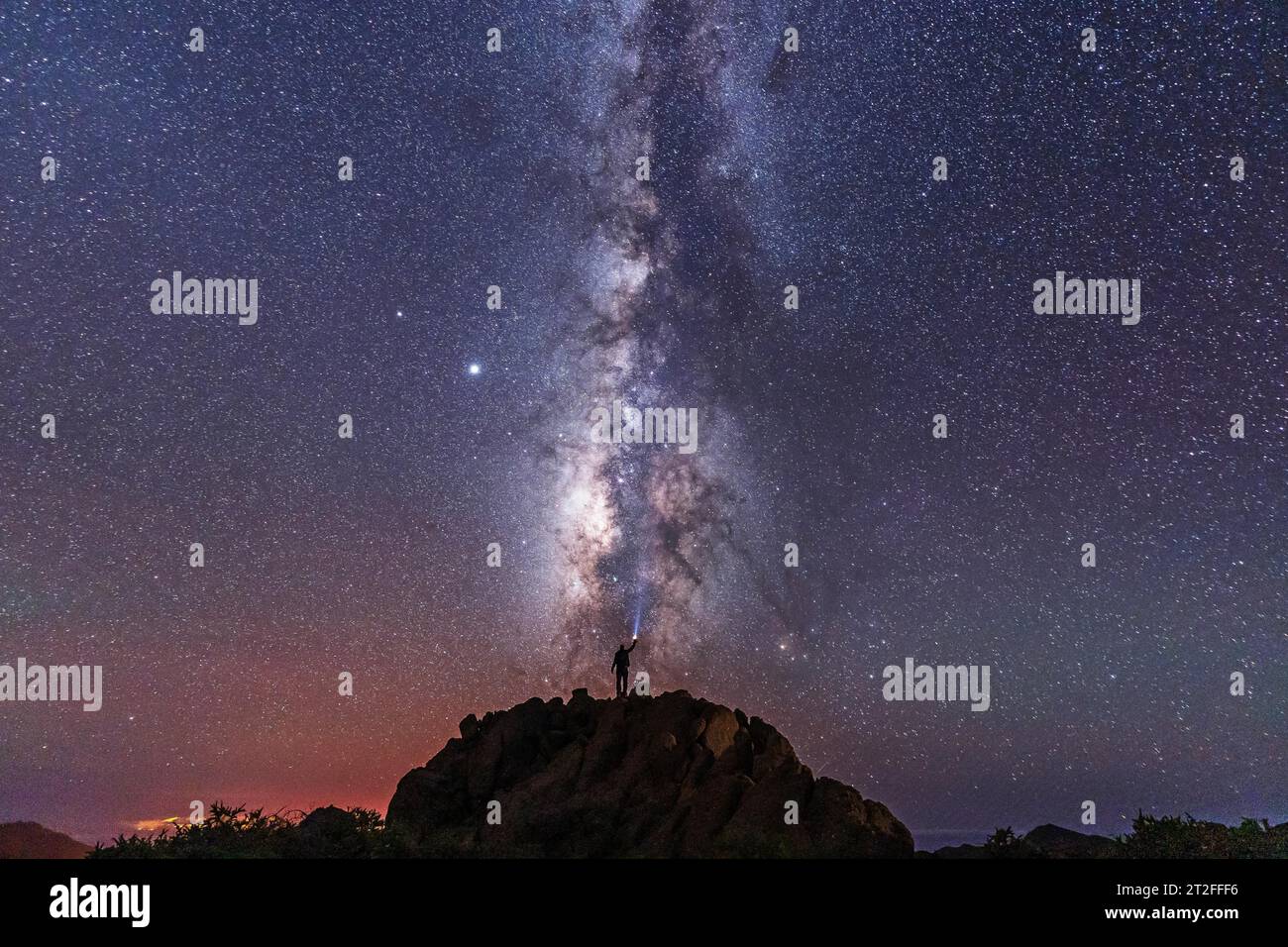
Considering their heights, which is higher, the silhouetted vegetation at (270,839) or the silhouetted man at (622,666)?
the silhouetted man at (622,666)

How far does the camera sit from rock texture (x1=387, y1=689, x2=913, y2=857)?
100 ft

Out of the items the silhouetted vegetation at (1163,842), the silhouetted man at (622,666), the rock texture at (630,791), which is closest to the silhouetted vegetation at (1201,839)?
the silhouetted vegetation at (1163,842)

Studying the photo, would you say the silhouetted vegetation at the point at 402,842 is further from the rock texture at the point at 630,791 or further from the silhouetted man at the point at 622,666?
the silhouetted man at the point at 622,666

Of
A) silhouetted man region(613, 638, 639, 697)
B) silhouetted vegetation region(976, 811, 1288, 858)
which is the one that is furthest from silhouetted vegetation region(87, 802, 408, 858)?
silhouetted vegetation region(976, 811, 1288, 858)

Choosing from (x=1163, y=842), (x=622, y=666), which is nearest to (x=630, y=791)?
(x=622, y=666)

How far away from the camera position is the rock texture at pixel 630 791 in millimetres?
30484

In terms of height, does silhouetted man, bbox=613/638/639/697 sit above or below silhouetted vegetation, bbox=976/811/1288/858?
above

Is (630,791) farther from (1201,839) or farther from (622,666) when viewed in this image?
(1201,839)

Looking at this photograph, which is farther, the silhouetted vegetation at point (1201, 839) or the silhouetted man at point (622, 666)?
the silhouetted man at point (622, 666)

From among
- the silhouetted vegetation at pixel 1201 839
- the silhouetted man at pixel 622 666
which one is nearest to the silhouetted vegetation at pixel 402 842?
the silhouetted vegetation at pixel 1201 839

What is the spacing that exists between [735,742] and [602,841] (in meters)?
6.27

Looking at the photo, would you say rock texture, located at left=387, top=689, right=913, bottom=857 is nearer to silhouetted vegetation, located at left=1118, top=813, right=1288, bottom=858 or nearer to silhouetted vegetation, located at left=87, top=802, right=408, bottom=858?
silhouetted vegetation, located at left=87, top=802, right=408, bottom=858
